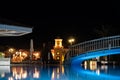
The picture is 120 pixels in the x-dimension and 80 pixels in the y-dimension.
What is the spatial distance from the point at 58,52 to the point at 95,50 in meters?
8.61

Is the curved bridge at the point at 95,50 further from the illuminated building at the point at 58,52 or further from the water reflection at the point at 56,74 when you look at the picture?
the water reflection at the point at 56,74

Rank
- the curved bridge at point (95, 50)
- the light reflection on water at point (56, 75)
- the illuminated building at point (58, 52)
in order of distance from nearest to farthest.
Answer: the light reflection on water at point (56, 75) < the curved bridge at point (95, 50) < the illuminated building at point (58, 52)

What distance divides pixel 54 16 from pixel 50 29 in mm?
1945

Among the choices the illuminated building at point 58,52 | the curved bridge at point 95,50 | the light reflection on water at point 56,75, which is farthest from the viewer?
the illuminated building at point 58,52

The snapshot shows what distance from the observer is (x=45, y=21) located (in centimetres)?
3306

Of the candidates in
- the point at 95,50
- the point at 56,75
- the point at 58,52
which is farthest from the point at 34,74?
the point at 58,52

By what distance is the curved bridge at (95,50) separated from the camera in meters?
19.3

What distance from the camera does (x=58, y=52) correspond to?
28.3 metres

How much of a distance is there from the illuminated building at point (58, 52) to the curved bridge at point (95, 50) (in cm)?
225

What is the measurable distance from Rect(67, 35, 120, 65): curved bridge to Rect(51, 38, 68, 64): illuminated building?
7.38 feet

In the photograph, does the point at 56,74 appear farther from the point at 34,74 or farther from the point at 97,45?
the point at 97,45

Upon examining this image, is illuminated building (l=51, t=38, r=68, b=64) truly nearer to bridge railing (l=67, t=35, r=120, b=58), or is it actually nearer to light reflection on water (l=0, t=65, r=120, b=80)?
bridge railing (l=67, t=35, r=120, b=58)

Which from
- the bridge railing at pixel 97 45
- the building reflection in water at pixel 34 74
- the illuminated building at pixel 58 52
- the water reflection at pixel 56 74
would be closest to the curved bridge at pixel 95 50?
the bridge railing at pixel 97 45

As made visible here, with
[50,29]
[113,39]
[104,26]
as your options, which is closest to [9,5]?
[50,29]
